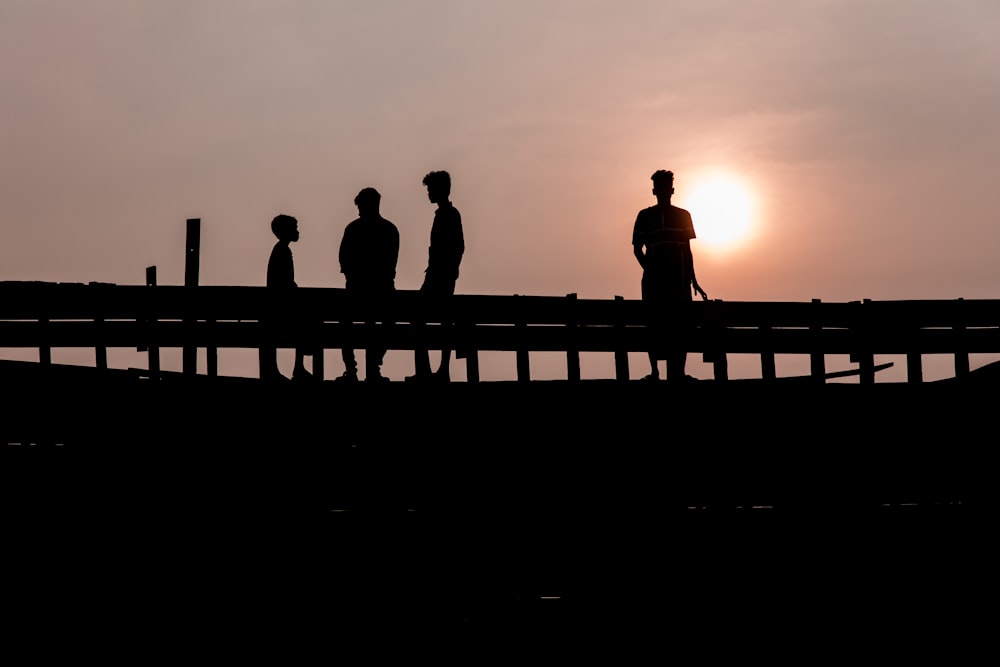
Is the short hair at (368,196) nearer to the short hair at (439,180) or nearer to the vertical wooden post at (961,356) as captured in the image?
the short hair at (439,180)

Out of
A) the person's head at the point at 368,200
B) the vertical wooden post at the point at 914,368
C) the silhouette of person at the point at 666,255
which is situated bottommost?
the vertical wooden post at the point at 914,368

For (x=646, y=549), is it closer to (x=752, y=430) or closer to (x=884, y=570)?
(x=752, y=430)

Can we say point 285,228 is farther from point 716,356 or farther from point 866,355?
point 866,355

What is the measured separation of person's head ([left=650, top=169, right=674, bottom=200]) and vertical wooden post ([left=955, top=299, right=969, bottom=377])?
3.26 meters

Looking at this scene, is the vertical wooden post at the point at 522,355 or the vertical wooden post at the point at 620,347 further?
the vertical wooden post at the point at 620,347

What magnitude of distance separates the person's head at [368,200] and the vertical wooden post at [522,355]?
6.33 feet

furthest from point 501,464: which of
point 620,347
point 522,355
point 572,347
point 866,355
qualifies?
point 866,355

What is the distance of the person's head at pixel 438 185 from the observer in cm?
1496

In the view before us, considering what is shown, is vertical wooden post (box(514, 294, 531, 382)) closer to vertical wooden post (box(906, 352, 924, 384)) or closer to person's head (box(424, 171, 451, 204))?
person's head (box(424, 171, 451, 204))

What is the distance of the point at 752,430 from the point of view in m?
15.6

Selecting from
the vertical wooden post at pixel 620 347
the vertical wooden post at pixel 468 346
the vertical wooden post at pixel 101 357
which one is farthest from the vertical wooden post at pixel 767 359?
the vertical wooden post at pixel 101 357

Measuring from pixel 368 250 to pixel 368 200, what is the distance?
1.71 feet

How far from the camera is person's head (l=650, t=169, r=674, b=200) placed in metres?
15.3

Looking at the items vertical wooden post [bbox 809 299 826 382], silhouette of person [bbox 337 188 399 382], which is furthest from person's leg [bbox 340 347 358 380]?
vertical wooden post [bbox 809 299 826 382]
